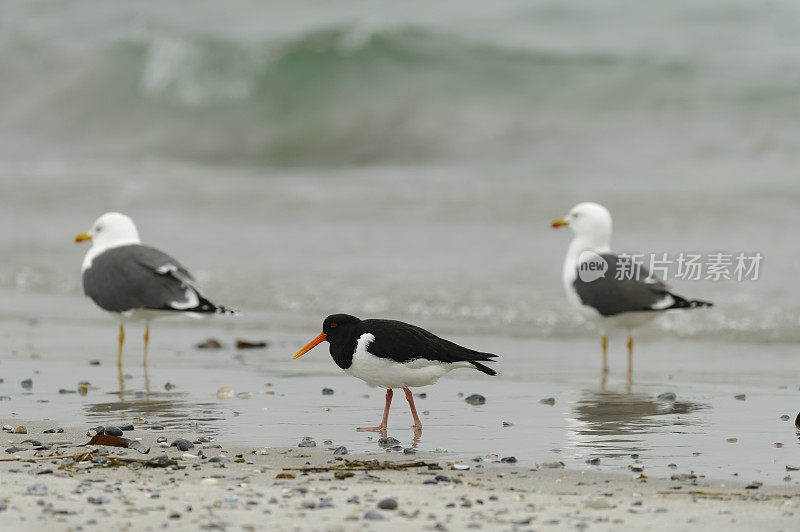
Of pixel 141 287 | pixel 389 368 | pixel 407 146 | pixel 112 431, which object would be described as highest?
pixel 407 146

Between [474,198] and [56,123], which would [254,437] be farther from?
[56,123]

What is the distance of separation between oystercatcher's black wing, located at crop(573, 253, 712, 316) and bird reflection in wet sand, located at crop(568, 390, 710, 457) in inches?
57.0

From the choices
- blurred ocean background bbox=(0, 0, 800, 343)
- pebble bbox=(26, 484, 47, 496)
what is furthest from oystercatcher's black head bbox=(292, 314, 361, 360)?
blurred ocean background bbox=(0, 0, 800, 343)

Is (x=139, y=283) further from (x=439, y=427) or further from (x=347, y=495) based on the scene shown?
(x=347, y=495)

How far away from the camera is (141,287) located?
27.3ft

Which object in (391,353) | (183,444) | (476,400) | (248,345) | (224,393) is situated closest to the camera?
(183,444)

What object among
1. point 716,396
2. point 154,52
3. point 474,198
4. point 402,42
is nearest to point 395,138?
point 402,42

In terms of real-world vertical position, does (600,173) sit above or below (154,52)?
below

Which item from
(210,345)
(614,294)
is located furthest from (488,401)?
(210,345)

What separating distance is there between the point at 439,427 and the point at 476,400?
0.79 metres

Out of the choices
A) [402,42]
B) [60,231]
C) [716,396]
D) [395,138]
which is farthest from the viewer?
[402,42]

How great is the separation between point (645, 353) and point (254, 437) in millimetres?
4368

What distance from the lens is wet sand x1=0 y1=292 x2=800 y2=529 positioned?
13.6ft

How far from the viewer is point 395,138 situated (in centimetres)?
2005
